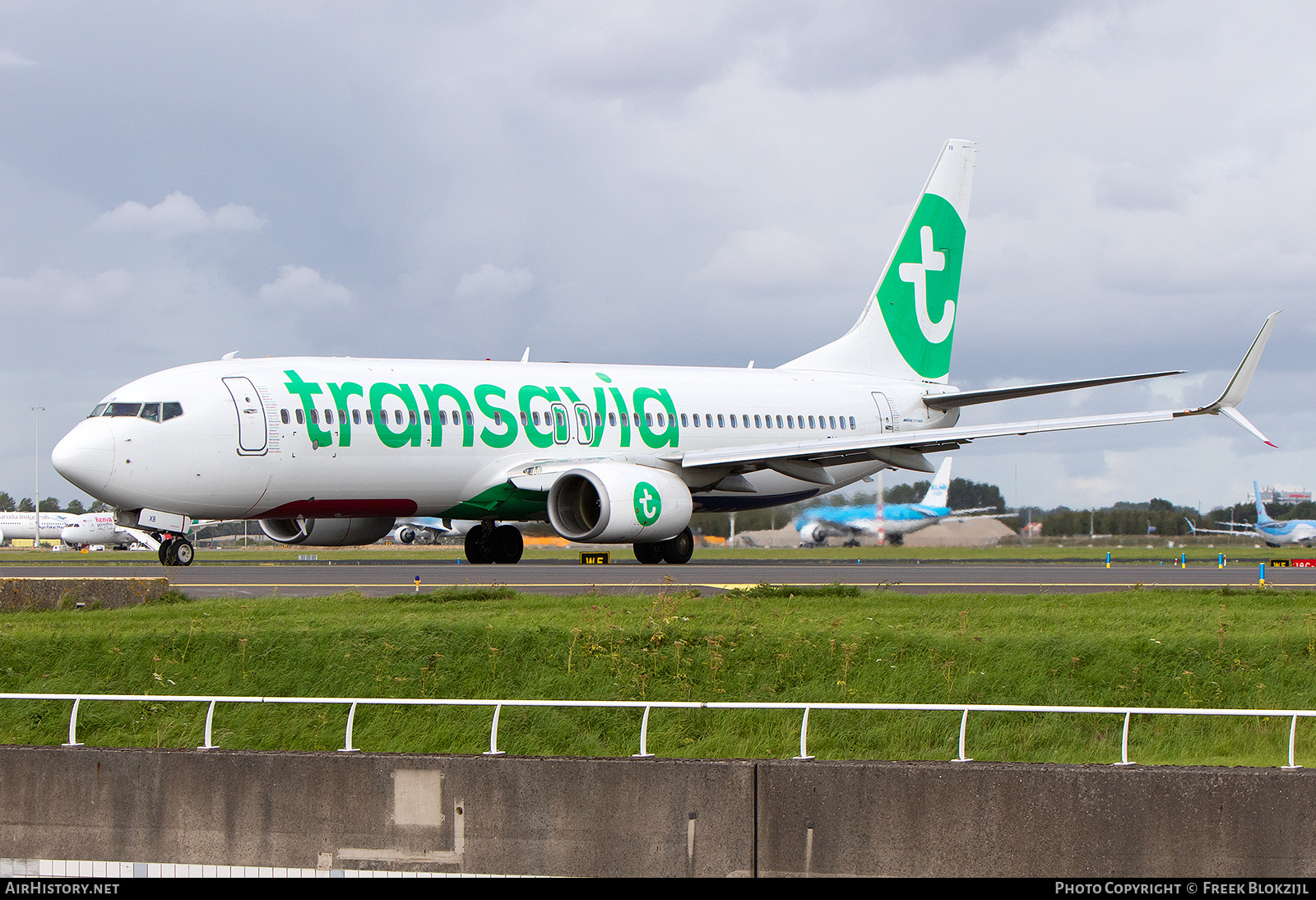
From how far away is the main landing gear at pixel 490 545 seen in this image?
3447 centimetres

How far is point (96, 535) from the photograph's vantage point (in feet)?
328

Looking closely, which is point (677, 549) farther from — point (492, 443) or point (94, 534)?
point (94, 534)

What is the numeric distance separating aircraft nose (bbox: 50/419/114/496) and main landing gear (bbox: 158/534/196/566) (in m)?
3.16


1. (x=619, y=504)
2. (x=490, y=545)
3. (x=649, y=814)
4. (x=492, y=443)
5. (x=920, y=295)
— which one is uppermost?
(x=920, y=295)

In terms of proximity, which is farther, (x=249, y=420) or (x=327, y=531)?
(x=327, y=531)

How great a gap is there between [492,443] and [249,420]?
560cm

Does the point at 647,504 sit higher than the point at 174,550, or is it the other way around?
the point at 647,504

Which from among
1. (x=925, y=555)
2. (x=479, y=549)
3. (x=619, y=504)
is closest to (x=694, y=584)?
(x=619, y=504)

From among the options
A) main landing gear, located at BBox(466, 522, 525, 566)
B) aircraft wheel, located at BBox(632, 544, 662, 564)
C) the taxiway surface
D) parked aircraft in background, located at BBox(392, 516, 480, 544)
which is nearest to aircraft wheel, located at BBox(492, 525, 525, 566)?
main landing gear, located at BBox(466, 522, 525, 566)

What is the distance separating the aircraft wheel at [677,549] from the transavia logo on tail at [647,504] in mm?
3509

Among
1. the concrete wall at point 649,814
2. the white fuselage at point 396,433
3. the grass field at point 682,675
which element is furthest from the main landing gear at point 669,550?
the concrete wall at point 649,814

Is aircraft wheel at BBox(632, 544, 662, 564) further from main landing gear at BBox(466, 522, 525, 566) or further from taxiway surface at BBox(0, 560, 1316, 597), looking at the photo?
main landing gear at BBox(466, 522, 525, 566)

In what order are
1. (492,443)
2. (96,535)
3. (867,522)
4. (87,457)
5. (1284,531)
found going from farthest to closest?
(96,535)
(1284,531)
(867,522)
(492,443)
(87,457)

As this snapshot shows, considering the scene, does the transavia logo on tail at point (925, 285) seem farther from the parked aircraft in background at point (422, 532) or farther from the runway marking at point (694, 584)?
the parked aircraft in background at point (422, 532)
